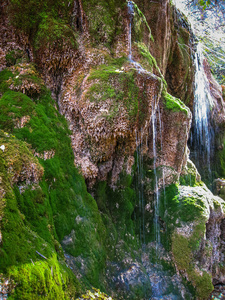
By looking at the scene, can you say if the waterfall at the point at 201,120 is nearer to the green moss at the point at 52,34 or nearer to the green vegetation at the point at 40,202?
the green moss at the point at 52,34

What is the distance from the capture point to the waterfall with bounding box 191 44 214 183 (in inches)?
631

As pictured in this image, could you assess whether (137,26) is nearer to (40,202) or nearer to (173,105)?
(173,105)

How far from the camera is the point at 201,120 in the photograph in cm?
1616

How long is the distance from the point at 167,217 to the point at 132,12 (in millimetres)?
7375

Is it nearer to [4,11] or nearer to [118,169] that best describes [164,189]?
[118,169]

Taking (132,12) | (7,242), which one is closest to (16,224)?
(7,242)

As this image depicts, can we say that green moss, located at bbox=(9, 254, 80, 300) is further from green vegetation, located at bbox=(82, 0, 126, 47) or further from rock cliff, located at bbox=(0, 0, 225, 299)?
green vegetation, located at bbox=(82, 0, 126, 47)

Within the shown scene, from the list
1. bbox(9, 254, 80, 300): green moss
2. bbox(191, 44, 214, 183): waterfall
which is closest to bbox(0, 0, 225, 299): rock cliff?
bbox(9, 254, 80, 300): green moss

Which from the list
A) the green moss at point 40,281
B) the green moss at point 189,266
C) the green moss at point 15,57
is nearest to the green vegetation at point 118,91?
the green moss at point 15,57

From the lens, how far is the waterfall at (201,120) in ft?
52.6

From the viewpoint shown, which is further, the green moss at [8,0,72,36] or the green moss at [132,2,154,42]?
the green moss at [132,2,154,42]

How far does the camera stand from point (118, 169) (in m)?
8.03

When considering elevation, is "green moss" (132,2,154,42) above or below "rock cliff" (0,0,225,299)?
above

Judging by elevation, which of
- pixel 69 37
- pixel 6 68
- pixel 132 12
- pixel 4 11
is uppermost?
pixel 132 12
